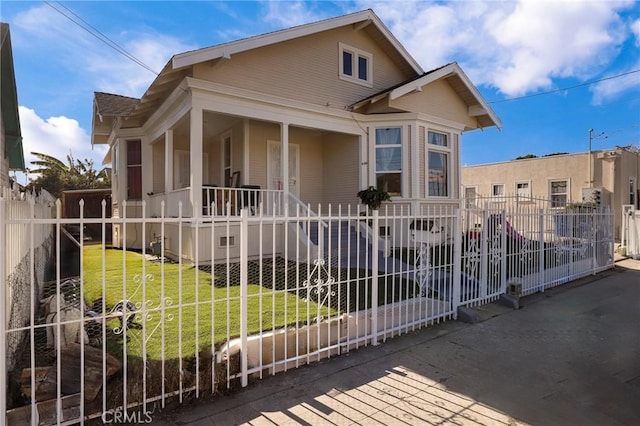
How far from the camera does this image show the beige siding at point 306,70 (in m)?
9.07

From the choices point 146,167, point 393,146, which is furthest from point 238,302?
point 146,167

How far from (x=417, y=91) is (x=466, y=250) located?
652 cm

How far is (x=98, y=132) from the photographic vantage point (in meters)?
14.2

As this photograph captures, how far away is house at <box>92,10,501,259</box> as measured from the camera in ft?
29.7

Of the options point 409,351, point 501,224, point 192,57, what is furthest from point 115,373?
point 192,57

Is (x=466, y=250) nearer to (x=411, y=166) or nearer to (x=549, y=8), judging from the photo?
(x=411, y=166)

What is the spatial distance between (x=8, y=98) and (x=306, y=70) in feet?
24.1

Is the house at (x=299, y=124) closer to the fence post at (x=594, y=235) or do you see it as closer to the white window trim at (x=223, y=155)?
the white window trim at (x=223, y=155)

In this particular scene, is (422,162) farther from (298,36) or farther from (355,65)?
(298,36)

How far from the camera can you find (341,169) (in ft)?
39.3

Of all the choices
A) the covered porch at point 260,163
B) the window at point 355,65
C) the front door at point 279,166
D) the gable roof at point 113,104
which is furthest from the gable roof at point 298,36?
the gable roof at point 113,104

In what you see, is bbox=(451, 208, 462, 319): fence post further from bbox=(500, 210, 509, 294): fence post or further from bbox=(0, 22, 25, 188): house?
bbox=(0, 22, 25, 188): house

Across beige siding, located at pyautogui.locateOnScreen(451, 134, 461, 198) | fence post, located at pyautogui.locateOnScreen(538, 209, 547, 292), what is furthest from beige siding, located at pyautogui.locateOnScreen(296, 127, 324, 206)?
fence post, located at pyautogui.locateOnScreen(538, 209, 547, 292)

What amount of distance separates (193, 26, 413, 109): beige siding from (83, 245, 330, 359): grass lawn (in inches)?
201
